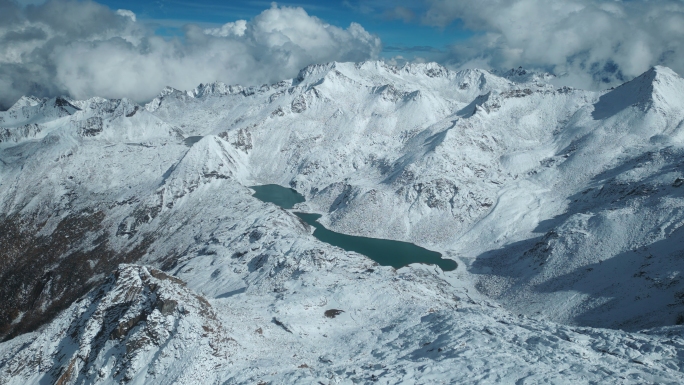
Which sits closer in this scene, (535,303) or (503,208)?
(535,303)

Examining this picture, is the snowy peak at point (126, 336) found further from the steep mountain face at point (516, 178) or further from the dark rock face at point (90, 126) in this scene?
the dark rock face at point (90, 126)

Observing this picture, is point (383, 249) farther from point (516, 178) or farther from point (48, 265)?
Answer: point (48, 265)

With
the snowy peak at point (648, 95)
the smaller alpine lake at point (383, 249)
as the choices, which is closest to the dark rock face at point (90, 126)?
the smaller alpine lake at point (383, 249)

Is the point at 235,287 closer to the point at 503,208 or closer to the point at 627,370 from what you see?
the point at 627,370

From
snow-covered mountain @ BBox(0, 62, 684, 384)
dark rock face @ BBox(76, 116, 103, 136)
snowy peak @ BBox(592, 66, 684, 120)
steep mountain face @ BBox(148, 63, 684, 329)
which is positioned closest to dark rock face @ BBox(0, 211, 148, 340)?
snow-covered mountain @ BBox(0, 62, 684, 384)

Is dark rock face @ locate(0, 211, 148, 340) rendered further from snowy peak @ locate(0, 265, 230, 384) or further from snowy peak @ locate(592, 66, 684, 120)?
snowy peak @ locate(592, 66, 684, 120)

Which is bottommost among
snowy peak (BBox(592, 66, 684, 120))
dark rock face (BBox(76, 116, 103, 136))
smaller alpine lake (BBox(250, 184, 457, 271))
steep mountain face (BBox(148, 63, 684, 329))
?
dark rock face (BBox(76, 116, 103, 136))

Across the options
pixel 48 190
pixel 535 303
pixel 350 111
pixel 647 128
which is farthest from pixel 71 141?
pixel 647 128
